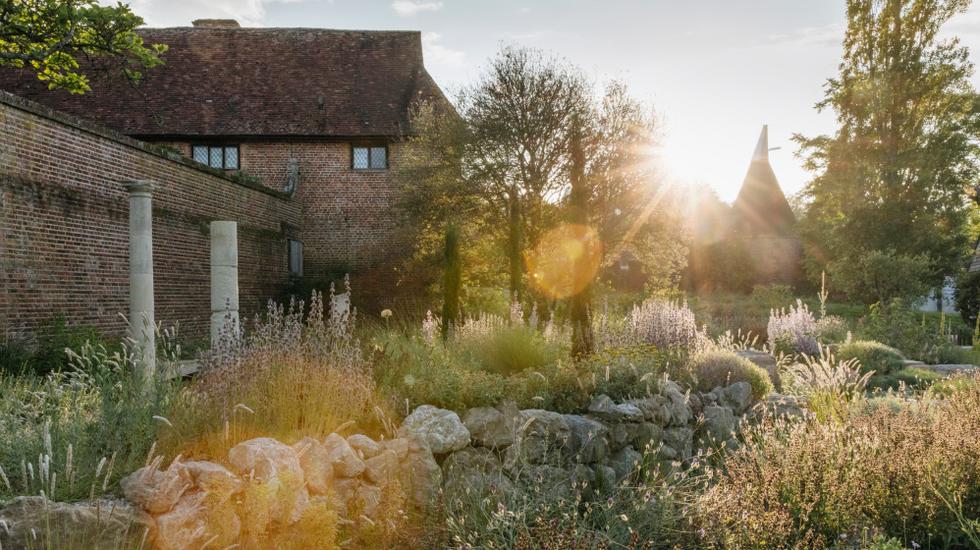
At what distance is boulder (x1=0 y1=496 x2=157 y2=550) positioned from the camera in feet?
10.6

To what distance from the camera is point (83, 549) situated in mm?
3295

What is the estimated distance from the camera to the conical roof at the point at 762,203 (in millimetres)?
31344

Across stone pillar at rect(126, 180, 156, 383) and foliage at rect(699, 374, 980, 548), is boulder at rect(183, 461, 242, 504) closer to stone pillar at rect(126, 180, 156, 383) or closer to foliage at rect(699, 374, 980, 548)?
foliage at rect(699, 374, 980, 548)

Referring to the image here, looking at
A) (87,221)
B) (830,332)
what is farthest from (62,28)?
(830,332)

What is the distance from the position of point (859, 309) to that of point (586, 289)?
63.1 feet

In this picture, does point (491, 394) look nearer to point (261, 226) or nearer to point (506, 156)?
point (506, 156)

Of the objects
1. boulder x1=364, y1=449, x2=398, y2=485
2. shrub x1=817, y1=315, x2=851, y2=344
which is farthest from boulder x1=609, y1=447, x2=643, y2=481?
shrub x1=817, y1=315, x2=851, y2=344

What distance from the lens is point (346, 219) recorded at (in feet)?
68.1

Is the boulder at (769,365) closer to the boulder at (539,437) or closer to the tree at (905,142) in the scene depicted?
the boulder at (539,437)

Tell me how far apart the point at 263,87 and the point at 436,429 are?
61.5ft

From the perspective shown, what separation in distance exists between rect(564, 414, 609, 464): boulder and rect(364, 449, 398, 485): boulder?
1643 millimetres

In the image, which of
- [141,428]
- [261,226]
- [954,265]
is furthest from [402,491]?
[954,265]

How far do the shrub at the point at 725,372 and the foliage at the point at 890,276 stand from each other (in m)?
13.5

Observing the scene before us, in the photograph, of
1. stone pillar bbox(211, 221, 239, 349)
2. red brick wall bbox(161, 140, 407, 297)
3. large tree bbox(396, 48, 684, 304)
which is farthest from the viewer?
red brick wall bbox(161, 140, 407, 297)
